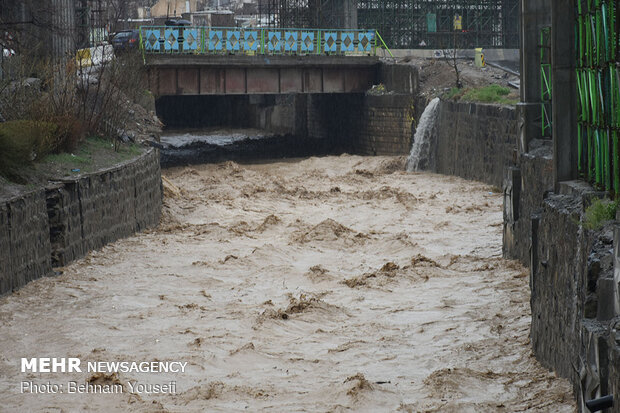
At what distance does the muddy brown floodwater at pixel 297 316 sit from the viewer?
11.1 meters

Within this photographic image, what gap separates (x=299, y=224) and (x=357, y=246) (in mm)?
3253

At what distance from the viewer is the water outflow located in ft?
112

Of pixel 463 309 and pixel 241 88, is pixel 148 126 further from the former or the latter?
pixel 463 309

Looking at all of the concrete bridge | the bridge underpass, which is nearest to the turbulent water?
the concrete bridge

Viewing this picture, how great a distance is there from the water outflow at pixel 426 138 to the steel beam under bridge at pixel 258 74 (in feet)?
19.4

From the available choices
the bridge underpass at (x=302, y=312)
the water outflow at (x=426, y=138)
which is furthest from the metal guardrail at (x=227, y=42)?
the bridge underpass at (x=302, y=312)

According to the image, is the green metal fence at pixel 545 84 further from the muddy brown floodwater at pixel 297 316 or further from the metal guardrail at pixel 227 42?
the metal guardrail at pixel 227 42

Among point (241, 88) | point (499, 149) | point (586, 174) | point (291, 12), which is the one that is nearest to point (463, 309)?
point (586, 174)

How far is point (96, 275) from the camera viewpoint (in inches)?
701

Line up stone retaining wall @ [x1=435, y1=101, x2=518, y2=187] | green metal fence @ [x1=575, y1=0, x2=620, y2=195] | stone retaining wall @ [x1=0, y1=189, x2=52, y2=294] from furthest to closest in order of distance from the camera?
stone retaining wall @ [x1=435, y1=101, x2=518, y2=187] < stone retaining wall @ [x1=0, y1=189, x2=52, y2=294] < green metal fence @ [x1=575, y1=0, x2=620, y2=195]

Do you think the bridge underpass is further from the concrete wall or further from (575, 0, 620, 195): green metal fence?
(575, 0, 620, 195): green metal fence

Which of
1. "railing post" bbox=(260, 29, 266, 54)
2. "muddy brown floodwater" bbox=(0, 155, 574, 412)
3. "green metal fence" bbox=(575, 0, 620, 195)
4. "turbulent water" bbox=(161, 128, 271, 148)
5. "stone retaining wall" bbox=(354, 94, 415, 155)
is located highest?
"railing post" bbox=(260, 29, 266, 54)

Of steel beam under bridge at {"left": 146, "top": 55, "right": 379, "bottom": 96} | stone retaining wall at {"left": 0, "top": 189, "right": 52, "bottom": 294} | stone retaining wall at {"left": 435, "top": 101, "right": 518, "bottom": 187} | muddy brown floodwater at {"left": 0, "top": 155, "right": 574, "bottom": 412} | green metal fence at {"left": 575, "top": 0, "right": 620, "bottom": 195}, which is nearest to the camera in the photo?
green metal fence at {"left": 575, "top": 0, "right": 620, "bottom": 195}

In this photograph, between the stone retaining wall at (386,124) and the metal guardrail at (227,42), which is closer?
the metal guardrail at (227,42)
